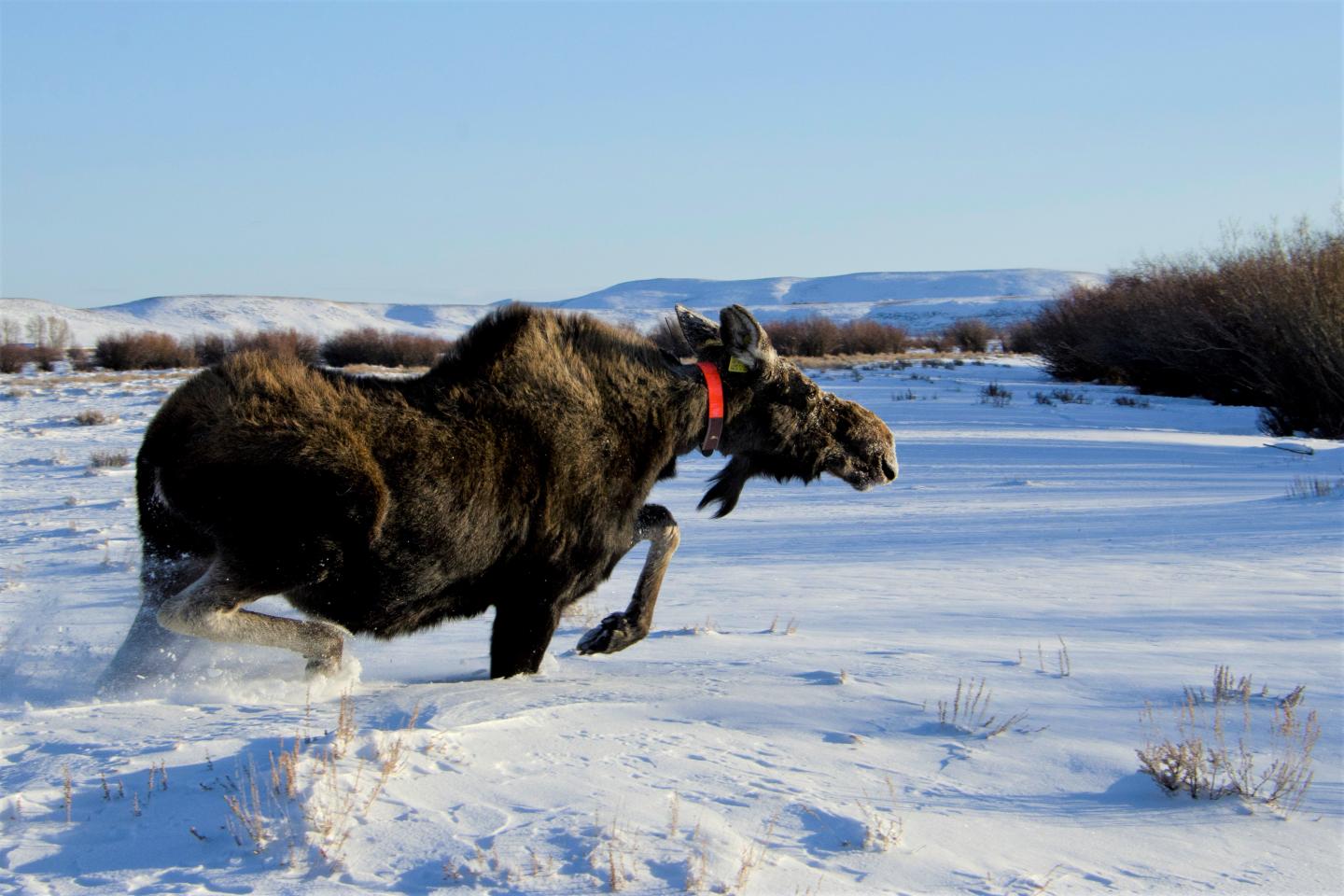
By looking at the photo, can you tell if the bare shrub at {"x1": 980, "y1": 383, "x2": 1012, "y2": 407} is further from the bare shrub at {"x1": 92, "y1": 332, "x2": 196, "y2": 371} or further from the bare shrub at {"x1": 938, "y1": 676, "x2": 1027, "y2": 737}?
the bare shrub at {"x1": 92, "y1": 332, "x2": 196, "y2": 371}

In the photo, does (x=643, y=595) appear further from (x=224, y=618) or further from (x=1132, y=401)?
(x=1132, y=401)

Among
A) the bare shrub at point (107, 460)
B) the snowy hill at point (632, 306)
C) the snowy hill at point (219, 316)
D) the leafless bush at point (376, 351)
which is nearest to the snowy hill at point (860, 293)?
the snowy hill at point (632, 306)

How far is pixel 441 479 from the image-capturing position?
192 inches

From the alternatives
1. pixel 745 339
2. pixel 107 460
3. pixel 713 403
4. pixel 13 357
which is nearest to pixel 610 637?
pixel 713 403

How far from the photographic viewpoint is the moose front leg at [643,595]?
18.4 ft

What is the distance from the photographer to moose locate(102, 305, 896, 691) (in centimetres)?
466

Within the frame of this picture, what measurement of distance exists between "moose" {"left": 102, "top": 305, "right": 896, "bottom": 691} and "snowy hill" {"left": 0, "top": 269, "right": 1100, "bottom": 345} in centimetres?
6318

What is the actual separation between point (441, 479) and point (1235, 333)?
2626cm

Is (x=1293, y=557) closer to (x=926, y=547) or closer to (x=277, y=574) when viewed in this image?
(x=926, y=547)

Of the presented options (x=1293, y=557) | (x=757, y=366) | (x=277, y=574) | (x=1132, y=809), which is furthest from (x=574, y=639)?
(x=1293, y=557)

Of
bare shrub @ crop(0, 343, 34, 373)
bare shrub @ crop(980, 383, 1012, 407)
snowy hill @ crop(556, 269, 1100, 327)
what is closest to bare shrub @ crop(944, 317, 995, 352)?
bare shrub @ crop(980, 383, 1012, 407)

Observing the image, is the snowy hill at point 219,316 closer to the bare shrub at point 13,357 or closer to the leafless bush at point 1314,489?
the bare shrub at point 13,357

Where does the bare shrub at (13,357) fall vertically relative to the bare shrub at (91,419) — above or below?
above

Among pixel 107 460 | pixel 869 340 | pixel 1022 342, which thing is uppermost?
pixel 869 340
